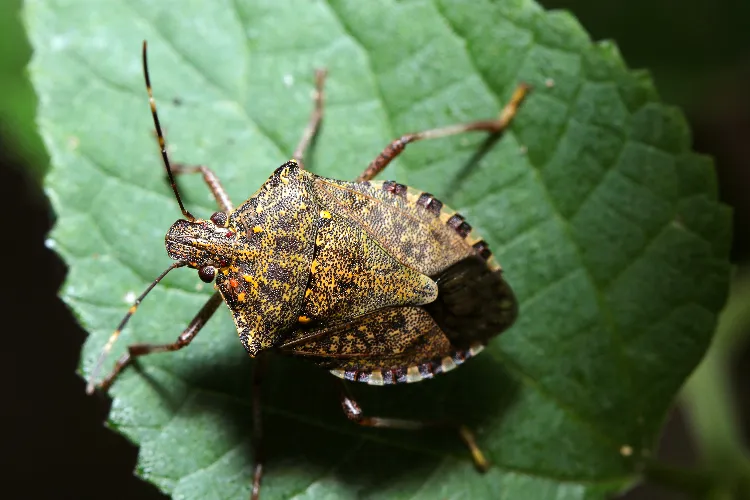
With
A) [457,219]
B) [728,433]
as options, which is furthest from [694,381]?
[457,219]

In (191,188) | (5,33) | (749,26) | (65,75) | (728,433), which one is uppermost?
(5,33)

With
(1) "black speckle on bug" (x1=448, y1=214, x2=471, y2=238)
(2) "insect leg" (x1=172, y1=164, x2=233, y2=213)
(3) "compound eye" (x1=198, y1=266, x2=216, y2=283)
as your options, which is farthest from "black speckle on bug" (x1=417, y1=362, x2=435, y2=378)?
(2) "insect leg" (x1=172, y1=164, x2=233, y2=213)

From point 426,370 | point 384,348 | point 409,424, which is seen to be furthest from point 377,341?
point 409,424

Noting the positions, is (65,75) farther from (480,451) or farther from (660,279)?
(660,279)

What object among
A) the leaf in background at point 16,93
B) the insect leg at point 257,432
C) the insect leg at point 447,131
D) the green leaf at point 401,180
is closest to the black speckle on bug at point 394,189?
the insect leg at point 447,131

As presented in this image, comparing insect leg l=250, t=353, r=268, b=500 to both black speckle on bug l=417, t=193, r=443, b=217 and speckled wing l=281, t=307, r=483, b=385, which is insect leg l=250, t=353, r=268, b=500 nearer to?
speckled wing l=281, t=307, r=483, b=385

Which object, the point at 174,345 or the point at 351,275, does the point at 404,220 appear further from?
the point at 174,345
